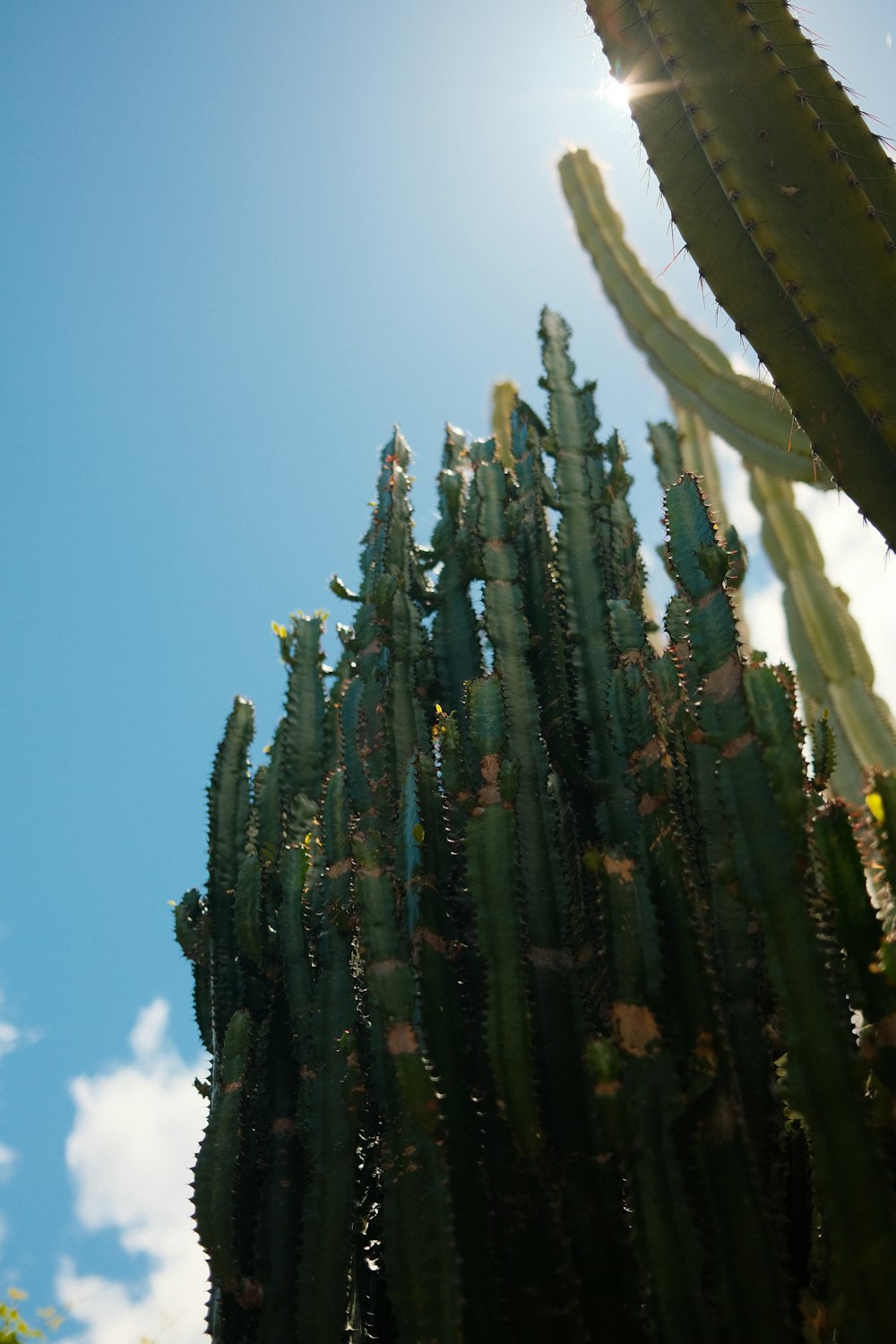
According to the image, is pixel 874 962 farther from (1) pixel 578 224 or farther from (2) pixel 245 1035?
(1) pixel 578 224

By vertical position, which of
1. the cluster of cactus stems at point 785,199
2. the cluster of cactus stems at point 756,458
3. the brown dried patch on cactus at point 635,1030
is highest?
the cluster of cactus stems at point 756,458

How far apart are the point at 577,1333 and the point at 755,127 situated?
3.09 metres

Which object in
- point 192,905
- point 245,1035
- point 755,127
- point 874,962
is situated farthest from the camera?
point 192,905

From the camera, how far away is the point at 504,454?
5484 mm

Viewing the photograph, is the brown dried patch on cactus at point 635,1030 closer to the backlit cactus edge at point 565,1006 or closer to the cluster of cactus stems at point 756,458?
the backlit cactus edge at point 565,1006

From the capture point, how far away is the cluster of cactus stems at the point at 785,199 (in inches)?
110

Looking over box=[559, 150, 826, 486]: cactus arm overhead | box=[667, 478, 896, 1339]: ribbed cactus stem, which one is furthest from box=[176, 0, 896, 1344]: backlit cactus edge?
box=[559, 150, 826, 486]: cactus arm overhead

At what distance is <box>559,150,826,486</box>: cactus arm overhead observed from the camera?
534 cm

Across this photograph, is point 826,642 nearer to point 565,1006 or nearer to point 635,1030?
point 565,1006

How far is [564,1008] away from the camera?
9.60 ft

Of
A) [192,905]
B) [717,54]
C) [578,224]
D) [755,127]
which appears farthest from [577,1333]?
[578,224]

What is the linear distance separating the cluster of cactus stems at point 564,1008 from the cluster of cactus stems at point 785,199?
0.45m

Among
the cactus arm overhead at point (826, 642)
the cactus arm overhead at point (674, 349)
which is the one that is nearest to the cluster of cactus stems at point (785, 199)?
the cactus arm overhead at point (674, 349)

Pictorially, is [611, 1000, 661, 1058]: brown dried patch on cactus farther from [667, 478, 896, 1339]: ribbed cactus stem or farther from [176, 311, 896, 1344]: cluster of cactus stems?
[667, 478, 896, 1339]: ribbed cactus stem
